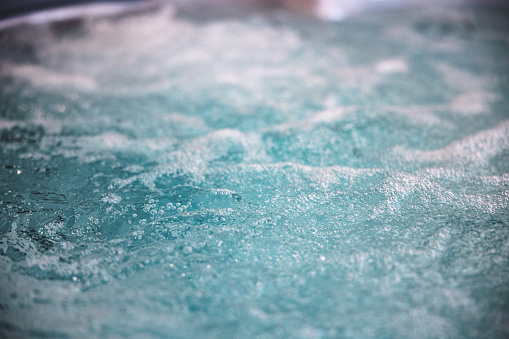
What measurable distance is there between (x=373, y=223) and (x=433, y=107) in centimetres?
104

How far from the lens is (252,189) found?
4.89 ft

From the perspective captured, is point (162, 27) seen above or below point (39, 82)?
above

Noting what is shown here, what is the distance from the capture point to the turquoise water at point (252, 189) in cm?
107

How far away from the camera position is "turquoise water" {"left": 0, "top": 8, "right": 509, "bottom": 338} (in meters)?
1.07

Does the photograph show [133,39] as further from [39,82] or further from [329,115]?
[329,115]

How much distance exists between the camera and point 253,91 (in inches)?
86.3

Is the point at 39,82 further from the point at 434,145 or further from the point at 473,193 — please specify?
the point at 473,193

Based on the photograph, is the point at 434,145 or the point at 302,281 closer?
the point at 302,281

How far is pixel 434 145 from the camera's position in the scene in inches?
68.5

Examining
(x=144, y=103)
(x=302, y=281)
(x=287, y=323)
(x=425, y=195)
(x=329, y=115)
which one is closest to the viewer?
(x=287, y=323)

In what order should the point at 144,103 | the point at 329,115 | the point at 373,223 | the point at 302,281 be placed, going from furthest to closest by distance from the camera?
the point at 144,103
the point at 329,115
the point at 373,223
the point at 302,281

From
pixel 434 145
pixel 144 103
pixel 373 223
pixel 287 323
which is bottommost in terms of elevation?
pixel 287 323

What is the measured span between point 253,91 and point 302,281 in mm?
1333

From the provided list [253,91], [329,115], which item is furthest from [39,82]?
[329,115]
